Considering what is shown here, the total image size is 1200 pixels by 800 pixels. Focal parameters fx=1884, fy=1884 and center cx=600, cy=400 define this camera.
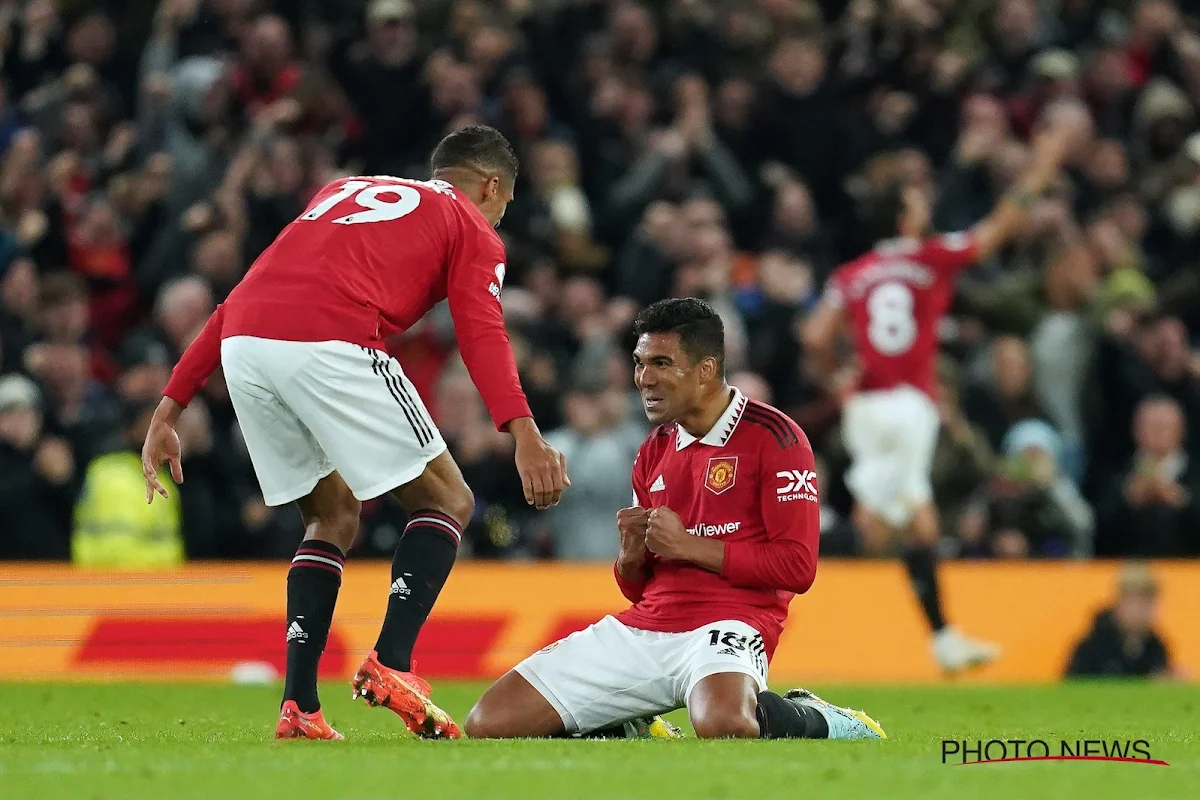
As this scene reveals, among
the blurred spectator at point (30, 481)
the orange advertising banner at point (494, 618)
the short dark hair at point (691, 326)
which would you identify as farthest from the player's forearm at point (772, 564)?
the blurred spectator at point (30, 481)

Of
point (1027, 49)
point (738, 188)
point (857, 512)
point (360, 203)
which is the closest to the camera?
point (360, 203)

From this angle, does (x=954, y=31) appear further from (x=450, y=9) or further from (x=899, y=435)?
(x=899, y=435)

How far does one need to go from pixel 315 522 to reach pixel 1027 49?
35.4ft

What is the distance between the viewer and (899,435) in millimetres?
11672

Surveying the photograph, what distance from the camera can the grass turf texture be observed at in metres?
4.61

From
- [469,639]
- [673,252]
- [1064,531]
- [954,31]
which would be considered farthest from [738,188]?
[469,639]

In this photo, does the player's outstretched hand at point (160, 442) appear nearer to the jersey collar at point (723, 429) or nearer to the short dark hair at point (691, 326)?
the short dark hair at point (691, 326)

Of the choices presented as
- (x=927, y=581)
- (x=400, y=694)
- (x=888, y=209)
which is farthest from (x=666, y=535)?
(x=888, y=209)

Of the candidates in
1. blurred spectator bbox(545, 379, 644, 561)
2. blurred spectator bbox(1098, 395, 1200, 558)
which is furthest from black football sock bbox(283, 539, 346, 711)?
blurred spectator bbox(1098, 395, 1200, 558)

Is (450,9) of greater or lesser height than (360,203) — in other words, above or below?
above

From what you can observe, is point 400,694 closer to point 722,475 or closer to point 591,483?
point 722,475

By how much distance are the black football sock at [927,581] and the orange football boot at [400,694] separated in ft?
19.3

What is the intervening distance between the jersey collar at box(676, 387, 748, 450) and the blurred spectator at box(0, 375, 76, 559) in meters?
5.95

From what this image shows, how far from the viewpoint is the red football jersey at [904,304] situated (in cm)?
1162
